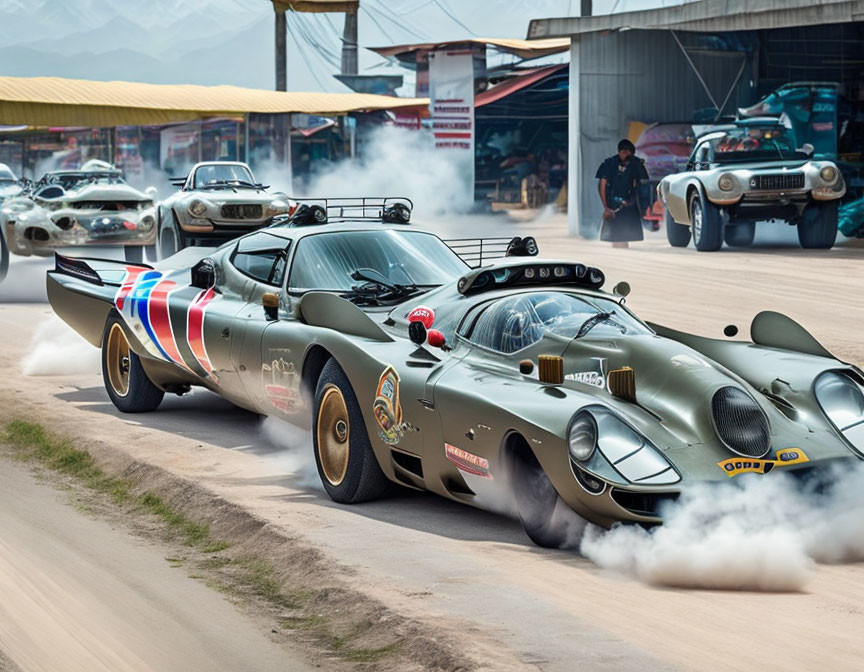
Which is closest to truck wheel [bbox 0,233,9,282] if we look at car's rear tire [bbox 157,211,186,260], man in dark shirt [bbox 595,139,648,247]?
car's rear tire [bbox 157,211,186,260]

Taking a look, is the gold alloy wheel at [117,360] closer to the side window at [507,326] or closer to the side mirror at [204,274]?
the side mirror at [204,274]

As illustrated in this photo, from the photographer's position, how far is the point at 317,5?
68.0 meters

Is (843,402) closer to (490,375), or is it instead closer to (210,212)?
(490,375)

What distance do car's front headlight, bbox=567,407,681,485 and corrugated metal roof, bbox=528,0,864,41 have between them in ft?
63.4

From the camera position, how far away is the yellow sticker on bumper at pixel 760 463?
19.7 feet

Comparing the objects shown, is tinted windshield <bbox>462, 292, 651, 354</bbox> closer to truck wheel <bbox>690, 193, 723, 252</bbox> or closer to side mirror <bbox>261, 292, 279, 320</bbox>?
side mirror <bbox>261, 292, 279, 320</bbox>

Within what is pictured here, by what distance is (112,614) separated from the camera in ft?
18.5

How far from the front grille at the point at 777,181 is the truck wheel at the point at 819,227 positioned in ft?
4.15

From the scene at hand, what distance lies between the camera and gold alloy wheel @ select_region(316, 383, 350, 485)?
24.2 ft

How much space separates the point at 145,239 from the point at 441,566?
48.8 ft

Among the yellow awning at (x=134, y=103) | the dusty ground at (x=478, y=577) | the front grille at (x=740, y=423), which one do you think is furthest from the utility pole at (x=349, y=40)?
the front grille at (x=740, y=423)

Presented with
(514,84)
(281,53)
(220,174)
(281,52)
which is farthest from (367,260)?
(281,52)

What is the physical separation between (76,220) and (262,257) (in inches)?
430

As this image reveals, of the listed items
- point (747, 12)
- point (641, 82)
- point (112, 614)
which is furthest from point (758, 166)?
point (112, 614)
